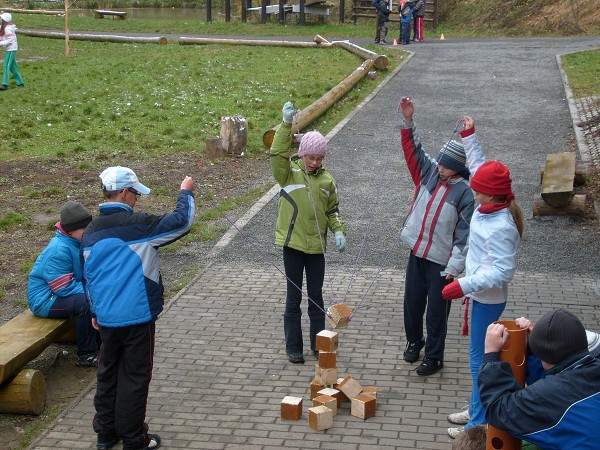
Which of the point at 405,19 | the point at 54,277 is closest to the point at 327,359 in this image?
the point at 54,277

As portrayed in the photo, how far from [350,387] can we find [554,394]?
2.47 m

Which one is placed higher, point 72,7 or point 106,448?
point 72,7

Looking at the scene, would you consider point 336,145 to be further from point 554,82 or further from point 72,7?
point 72,7

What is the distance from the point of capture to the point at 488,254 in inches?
217

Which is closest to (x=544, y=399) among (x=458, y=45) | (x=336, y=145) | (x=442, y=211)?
(x=442, y=211)

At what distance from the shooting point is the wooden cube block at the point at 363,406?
6102mm

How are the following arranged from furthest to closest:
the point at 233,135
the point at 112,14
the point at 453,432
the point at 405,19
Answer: the point at 112,14
the point at 405,19
the point at 233,135
the point at 453,432

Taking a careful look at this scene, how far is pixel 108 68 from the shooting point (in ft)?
76.7

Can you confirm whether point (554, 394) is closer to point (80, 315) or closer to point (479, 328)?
point (479, 328)

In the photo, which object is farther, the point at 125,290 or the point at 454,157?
the point at 454,157

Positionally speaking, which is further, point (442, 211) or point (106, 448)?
point (442, 211)

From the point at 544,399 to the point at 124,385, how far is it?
9.29 feet

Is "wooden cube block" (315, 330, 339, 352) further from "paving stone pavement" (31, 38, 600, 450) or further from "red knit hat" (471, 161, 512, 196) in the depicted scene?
"red knit hat" (471, 161, 512, 196)

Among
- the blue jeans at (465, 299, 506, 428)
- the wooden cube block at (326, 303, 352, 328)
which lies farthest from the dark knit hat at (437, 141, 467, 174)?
the wooden cube block at (326, 303, 352, 328)
